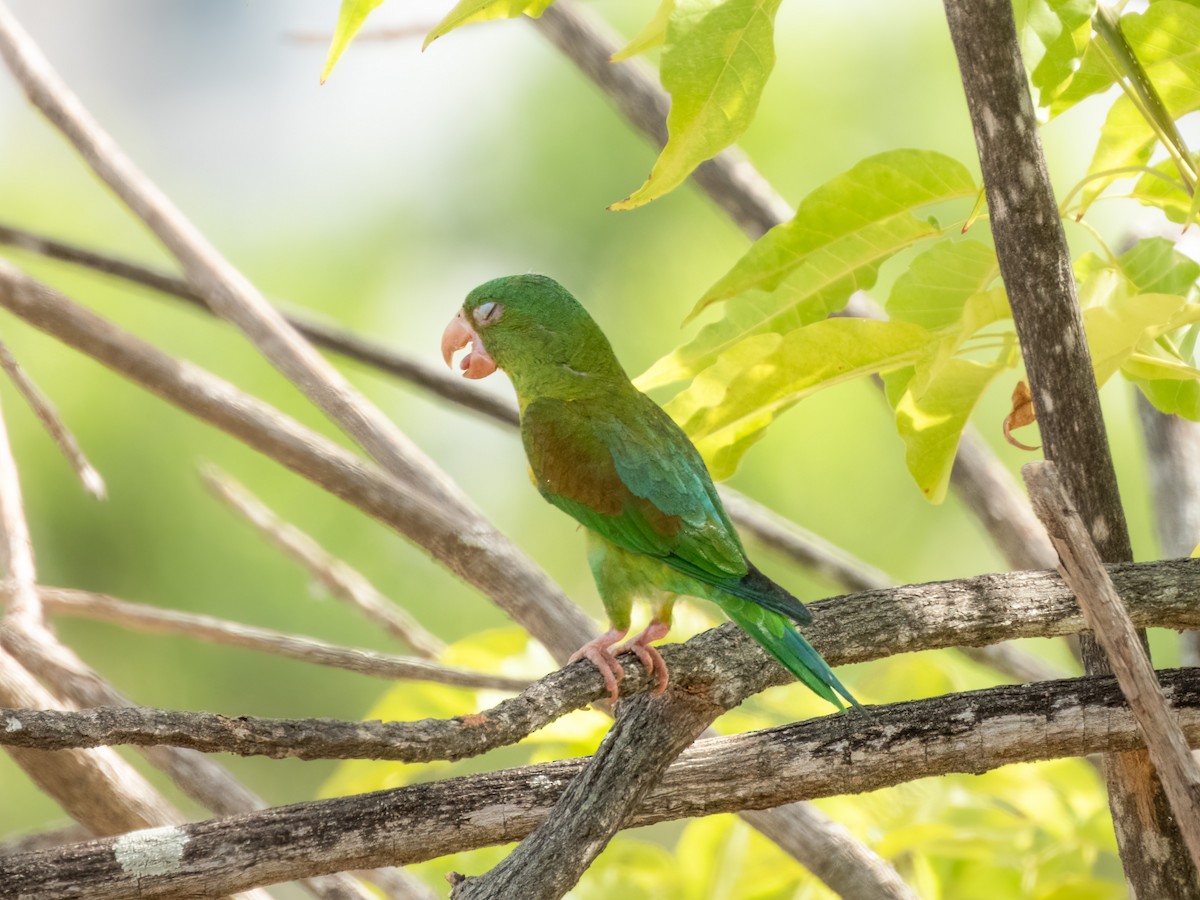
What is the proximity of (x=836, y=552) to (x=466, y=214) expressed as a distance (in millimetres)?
2276

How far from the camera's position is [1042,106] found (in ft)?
3.52

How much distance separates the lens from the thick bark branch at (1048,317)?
3.46 feet

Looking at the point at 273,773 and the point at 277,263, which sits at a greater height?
the point at 277,263

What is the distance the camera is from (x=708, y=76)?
989 millimetres

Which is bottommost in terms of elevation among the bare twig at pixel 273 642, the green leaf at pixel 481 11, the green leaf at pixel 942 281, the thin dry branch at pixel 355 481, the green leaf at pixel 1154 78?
the bare twig at pixel 273 642

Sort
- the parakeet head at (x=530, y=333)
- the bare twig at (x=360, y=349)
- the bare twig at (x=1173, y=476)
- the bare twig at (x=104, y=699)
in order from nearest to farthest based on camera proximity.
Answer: the bare twig at (x=104, y=699) → the parakeet head at (x=530, y=333) → the bare twig at (x=360, y=349) → the bare twig at (x=1173, y=476)

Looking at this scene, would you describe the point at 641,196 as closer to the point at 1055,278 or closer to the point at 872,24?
the point at 1055,278

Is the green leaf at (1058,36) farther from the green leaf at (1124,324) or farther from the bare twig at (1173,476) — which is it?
the bare twig at (1173,476)

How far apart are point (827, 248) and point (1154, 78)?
1.13 ft

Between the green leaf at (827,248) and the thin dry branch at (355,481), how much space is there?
12.8 inches

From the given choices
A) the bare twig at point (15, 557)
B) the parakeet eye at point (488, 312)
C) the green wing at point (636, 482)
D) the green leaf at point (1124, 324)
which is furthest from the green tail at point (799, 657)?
the bare twig at point (15, 557)

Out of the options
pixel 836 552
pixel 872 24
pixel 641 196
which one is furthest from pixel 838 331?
pixel 872 24

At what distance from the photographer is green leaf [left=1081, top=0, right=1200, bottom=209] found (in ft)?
3.58

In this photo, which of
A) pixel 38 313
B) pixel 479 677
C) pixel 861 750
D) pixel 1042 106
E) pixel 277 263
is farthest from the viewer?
pixel 277 263
